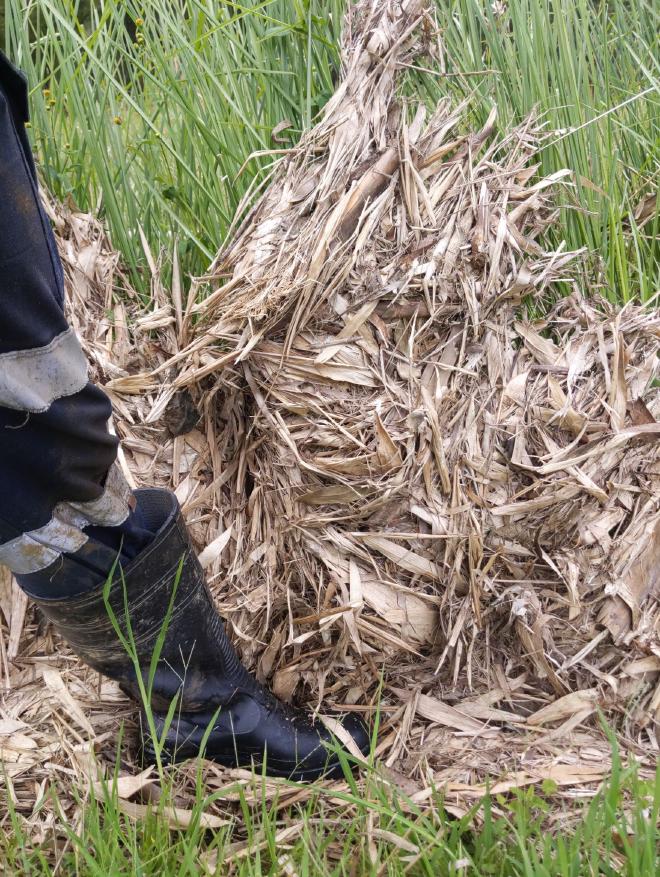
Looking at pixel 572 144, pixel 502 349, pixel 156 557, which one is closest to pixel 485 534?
pixel 502 349

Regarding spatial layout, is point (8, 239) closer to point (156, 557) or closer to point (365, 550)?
point (156, 557)

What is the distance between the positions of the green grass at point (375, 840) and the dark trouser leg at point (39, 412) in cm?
30

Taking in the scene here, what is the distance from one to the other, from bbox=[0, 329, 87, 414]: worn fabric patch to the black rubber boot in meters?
0.26

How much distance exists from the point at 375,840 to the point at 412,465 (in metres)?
0.50

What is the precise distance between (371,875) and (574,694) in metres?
0.47

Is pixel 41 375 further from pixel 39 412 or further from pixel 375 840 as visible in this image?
pixel 375 840

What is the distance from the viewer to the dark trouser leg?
0.77m

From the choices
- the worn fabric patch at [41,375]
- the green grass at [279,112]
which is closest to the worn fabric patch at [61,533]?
the worn fabric patch at [41,375]

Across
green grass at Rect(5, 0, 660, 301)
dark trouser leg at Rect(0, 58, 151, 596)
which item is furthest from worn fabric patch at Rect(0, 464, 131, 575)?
green grass at Rect(5, 0, 660, 301)

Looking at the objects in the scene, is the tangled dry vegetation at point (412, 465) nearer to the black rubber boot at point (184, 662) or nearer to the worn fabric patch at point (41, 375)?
the black rubber boot at point (184, 662)

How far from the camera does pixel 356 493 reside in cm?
114

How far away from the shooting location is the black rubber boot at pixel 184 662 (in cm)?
103

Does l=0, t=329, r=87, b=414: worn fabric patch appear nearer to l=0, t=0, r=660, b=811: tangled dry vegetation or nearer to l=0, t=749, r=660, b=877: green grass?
l=0, t=0, r=660, b=811: tangled dry vegetation

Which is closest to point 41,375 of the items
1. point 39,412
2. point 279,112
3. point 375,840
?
point 39,412
